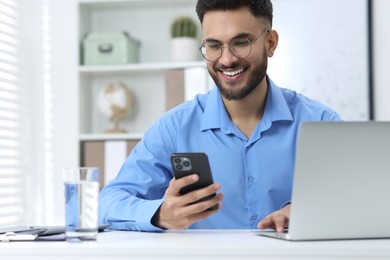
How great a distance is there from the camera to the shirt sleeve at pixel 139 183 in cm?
176

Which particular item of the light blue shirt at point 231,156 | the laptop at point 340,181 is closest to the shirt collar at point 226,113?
the light blue shirt at point 231,156

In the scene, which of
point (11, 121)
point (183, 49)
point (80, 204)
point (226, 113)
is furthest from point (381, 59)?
point (80, 204)

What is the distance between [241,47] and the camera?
2086 mm

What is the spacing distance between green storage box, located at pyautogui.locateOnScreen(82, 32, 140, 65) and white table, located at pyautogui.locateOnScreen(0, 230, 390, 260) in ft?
8.50

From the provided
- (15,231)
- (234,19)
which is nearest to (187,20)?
(234,19)

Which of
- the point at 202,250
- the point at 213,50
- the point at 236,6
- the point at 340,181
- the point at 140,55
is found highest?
the point at 140,55

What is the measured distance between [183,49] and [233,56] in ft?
5.91

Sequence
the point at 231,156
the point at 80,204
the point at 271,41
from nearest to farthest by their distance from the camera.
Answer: the point at 80,204 < the point at 231,156 < the point at 271,41

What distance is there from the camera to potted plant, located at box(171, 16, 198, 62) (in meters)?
3.83

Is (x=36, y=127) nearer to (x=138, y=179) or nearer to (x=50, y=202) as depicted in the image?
(x=50, y=202)

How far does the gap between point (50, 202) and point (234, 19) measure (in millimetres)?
2187

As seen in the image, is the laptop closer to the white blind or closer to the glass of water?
the glass of water

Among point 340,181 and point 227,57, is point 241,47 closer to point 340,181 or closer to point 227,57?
point 227,57

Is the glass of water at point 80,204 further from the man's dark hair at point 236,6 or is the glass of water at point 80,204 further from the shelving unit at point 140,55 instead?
the shelving unit at point 140,55
